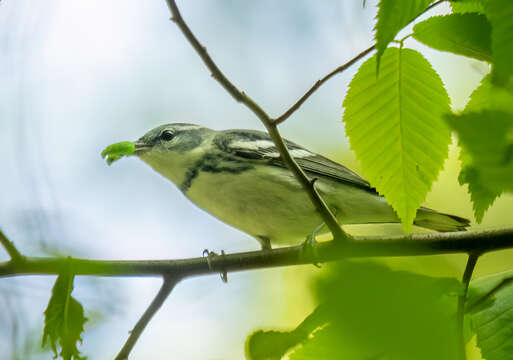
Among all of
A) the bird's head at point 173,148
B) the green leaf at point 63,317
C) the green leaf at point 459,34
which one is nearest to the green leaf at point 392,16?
the green leaf at point 459,34

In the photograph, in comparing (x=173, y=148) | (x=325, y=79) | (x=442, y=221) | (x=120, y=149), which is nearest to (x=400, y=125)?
(x=325, y=79)

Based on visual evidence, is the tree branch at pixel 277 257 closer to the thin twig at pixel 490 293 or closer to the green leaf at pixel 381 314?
the thin twig at pixel 490 293

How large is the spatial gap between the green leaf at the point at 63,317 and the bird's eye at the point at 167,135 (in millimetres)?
2425

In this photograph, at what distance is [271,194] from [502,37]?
2.44 m

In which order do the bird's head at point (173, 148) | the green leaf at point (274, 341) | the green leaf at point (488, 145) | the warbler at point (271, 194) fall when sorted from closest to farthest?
the green leaf at point (488, 145)
the green leaf at point (274, 341)
the warbler at point (271, 194)
the bird's head at point (173, 148)

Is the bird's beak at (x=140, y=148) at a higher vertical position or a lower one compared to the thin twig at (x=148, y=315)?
higher

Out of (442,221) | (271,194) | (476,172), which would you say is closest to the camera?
(476,172)

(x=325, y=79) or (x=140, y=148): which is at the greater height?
(x=140, y=148)

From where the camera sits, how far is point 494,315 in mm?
1017

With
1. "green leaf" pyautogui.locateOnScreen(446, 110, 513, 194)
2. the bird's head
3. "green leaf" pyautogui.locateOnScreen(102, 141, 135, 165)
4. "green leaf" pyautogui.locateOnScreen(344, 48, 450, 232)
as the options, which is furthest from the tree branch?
the bird's head

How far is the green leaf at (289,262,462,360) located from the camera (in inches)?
17.4

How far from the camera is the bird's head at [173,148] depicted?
3.39 metres

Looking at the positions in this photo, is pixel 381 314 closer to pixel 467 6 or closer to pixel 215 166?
pixel 467 6

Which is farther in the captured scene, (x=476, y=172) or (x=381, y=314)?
(x=476, y=172)
